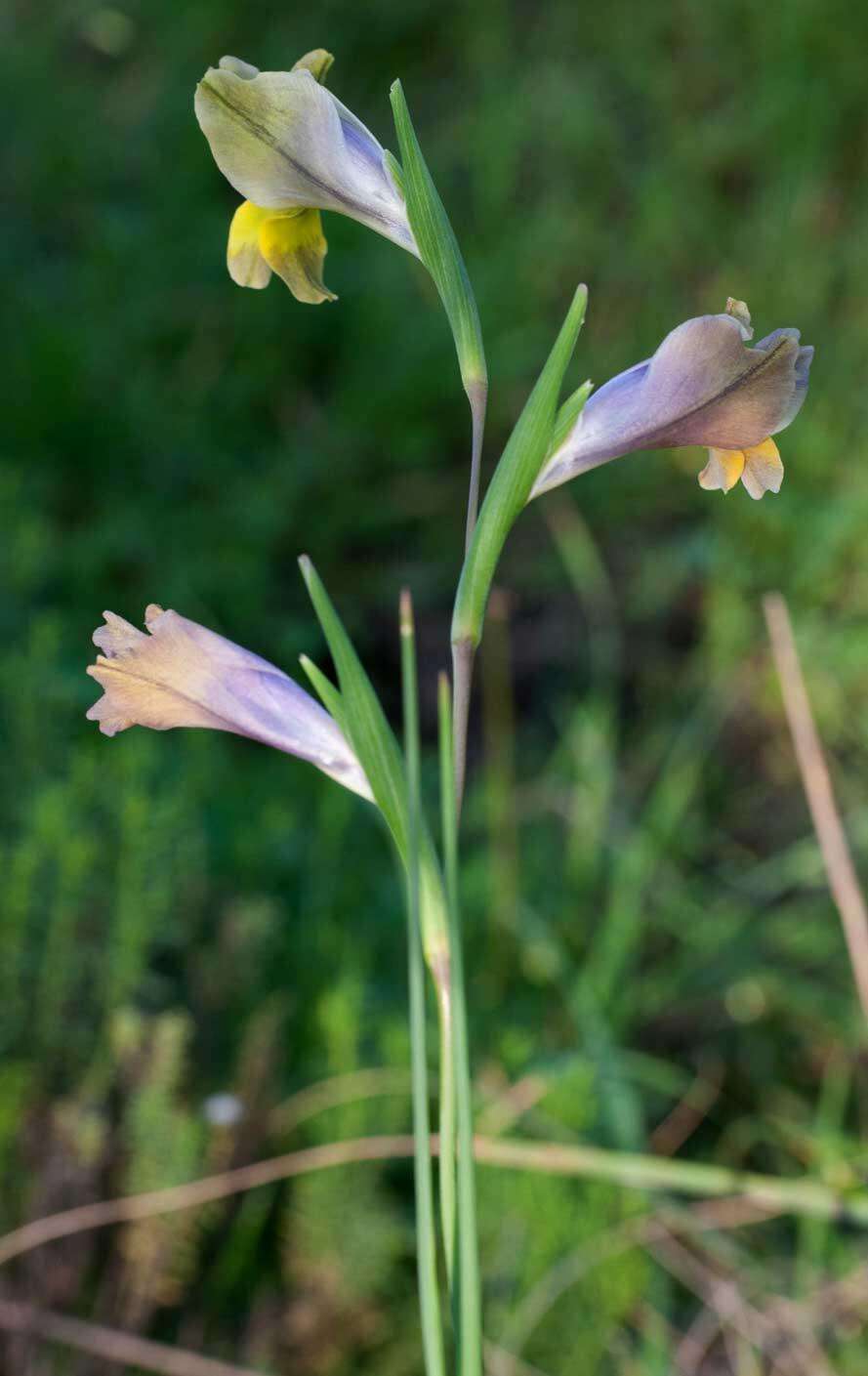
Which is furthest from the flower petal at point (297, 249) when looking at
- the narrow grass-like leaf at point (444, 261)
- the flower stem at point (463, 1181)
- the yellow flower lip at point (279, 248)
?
the flower stem at point (463, 1181)

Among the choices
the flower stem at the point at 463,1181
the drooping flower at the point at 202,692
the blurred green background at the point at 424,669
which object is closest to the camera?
the flower stem at the point at 463,1181

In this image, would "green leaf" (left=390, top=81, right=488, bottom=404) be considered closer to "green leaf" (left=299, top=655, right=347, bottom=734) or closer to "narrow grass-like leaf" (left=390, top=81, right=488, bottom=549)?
"narrow grass-like leaf" (left=390, top=81, right=488, bottom=549)

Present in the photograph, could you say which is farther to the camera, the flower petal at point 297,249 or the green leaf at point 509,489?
the flower petal at point 297,249

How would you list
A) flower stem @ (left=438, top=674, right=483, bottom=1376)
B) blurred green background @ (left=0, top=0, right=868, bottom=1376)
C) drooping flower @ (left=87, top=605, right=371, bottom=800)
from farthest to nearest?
blurred green background @ (left=0, top=0, right=868, bottom=1376)
drooping flower @ (left=87, top=605, right=371, bottom=800)
flower stem @ (left=438, top=674, right=483, bottom=1376)

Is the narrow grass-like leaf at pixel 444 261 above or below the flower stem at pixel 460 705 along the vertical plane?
above

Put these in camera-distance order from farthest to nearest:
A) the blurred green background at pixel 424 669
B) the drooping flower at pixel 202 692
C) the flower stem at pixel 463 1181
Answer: the blurred green background at pixel 424 669 → the drooping flower at pixel 202 692 → the flower stem at pixel 463 1181

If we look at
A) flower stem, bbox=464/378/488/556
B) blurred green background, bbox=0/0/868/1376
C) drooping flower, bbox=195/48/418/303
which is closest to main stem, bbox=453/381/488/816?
flower stem, bbox=464/378/488/556

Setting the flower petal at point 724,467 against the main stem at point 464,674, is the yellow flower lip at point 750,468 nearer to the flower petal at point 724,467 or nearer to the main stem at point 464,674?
the flower petal at point 724,467
